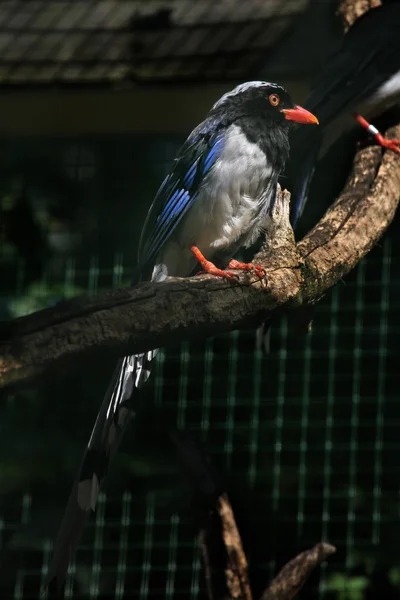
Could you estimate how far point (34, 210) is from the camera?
12.5 feet

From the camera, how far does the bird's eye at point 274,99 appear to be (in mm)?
2557

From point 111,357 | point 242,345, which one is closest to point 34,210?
point 242,345

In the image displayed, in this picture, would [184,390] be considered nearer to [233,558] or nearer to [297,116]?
[233,558]

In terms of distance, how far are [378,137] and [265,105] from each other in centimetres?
64

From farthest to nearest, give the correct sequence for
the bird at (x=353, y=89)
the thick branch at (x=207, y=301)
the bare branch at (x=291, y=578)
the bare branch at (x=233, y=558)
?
the bird at (x=353, y=89)
the bare branch at (x=233, y=558)
the bare branch at (x=291, y=578)
the thick branch at (x=207, y=301)

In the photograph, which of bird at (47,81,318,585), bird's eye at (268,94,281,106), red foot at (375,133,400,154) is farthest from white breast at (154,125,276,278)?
red foot at (375,133,400,154)

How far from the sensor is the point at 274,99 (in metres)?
2.56

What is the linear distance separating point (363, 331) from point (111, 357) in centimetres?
197

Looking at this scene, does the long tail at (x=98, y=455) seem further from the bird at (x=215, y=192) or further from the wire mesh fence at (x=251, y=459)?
the wire mesh fence at (x=251, y=459)

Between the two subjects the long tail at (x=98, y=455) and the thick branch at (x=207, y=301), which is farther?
the long tail at (x=98, y=455)

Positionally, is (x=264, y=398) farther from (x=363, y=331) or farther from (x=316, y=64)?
(x=316, y=64)

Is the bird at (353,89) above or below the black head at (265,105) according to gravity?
above

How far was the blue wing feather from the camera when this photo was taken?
97.5 inches

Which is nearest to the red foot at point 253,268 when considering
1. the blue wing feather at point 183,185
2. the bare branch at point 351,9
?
the blue wing feather at point 183,185
